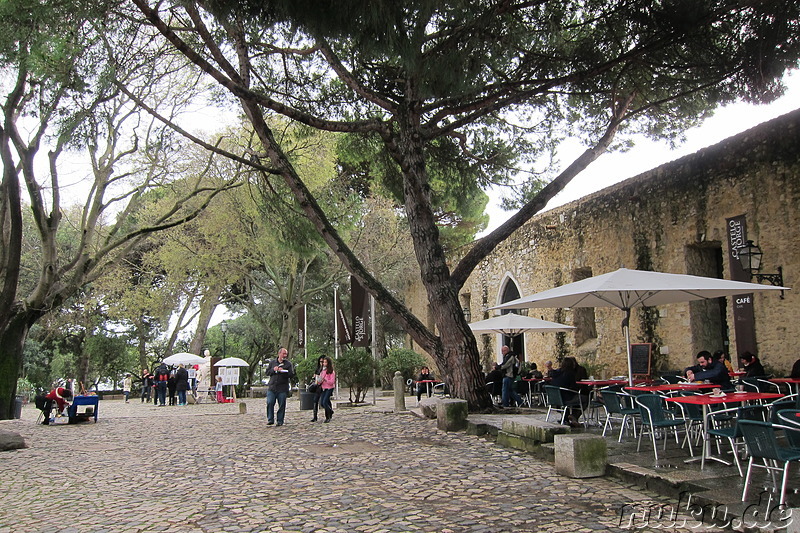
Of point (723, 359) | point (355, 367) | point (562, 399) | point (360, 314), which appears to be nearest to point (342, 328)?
point (355, 367)

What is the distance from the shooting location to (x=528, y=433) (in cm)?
745

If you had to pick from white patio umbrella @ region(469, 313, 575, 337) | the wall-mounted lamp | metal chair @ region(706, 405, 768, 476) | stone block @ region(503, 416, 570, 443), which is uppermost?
the wall-mounted lamp

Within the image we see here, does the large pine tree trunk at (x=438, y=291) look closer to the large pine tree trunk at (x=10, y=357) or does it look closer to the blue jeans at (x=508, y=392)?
the blue jeans at (x=508, y=392)

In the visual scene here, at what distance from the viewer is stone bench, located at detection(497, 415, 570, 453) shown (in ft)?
23.6

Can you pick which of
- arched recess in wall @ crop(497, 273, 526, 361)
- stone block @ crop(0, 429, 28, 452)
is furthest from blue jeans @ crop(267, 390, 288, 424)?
arched recess in wall @ crop(497, 273, 526, 361)

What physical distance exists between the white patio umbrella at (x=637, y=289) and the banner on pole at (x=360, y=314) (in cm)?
507

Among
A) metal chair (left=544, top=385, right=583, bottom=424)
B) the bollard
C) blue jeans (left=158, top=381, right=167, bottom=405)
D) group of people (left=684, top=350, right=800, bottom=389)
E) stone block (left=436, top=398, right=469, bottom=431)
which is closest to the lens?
group of people (left=684, top=350, right=800, bottom=389)

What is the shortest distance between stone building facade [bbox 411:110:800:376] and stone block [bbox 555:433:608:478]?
224 inches

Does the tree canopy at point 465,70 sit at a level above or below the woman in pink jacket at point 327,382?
above

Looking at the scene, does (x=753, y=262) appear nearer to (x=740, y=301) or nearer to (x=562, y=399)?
(x=740, y=301)

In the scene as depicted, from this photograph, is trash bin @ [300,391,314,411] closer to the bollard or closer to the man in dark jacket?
the bollard

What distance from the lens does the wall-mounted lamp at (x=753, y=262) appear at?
9883 mm

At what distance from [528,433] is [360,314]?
292 inches

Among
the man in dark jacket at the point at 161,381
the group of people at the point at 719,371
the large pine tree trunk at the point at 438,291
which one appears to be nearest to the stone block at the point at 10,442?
the large pine tree trunk at the point at 438,291
